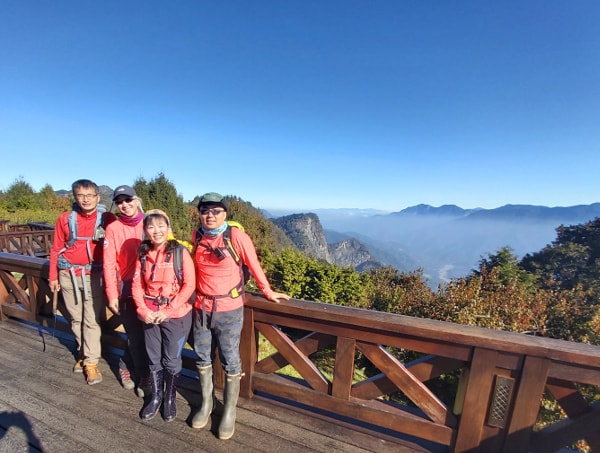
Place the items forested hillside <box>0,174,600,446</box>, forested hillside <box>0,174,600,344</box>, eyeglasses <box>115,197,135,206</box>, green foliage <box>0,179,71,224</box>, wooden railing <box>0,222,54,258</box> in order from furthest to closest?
green foliage <box>0,179,71,224</box>
wooden railing <box>0,222,54,258</box>
forested hillside <box>0,174,600,344</box>
forested hillside <box>0,174,600,446</box>
eyeglasses <box>115,197,135,206</box>

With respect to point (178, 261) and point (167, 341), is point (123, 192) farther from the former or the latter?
point (167, 341)

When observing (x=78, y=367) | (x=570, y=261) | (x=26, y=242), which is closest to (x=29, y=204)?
(x=26, y=242)

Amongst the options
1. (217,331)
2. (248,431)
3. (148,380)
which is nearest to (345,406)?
(248,431)

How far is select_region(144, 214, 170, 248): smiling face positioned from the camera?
2006 millimetres

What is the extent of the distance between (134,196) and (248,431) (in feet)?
6.35

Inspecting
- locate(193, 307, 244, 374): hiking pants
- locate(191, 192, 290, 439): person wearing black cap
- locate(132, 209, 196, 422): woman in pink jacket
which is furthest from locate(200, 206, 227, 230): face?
locate(193, 307, 244, 374): hiking pants

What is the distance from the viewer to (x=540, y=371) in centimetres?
162

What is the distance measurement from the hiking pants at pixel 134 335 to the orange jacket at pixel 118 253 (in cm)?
14

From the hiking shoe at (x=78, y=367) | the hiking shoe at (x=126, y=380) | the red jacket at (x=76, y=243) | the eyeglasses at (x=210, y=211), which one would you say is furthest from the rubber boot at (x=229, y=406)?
the hiking shoe at (x=78, y=367)

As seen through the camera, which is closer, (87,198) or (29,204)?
(87,198)

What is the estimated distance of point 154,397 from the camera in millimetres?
2264

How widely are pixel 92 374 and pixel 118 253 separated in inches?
48.9

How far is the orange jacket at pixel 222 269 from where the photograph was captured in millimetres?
2027

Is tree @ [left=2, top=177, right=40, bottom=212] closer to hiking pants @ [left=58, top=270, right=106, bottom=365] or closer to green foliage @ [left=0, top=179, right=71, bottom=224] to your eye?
green foliage @ [left=0, top=179, right=71, bottom=224]
